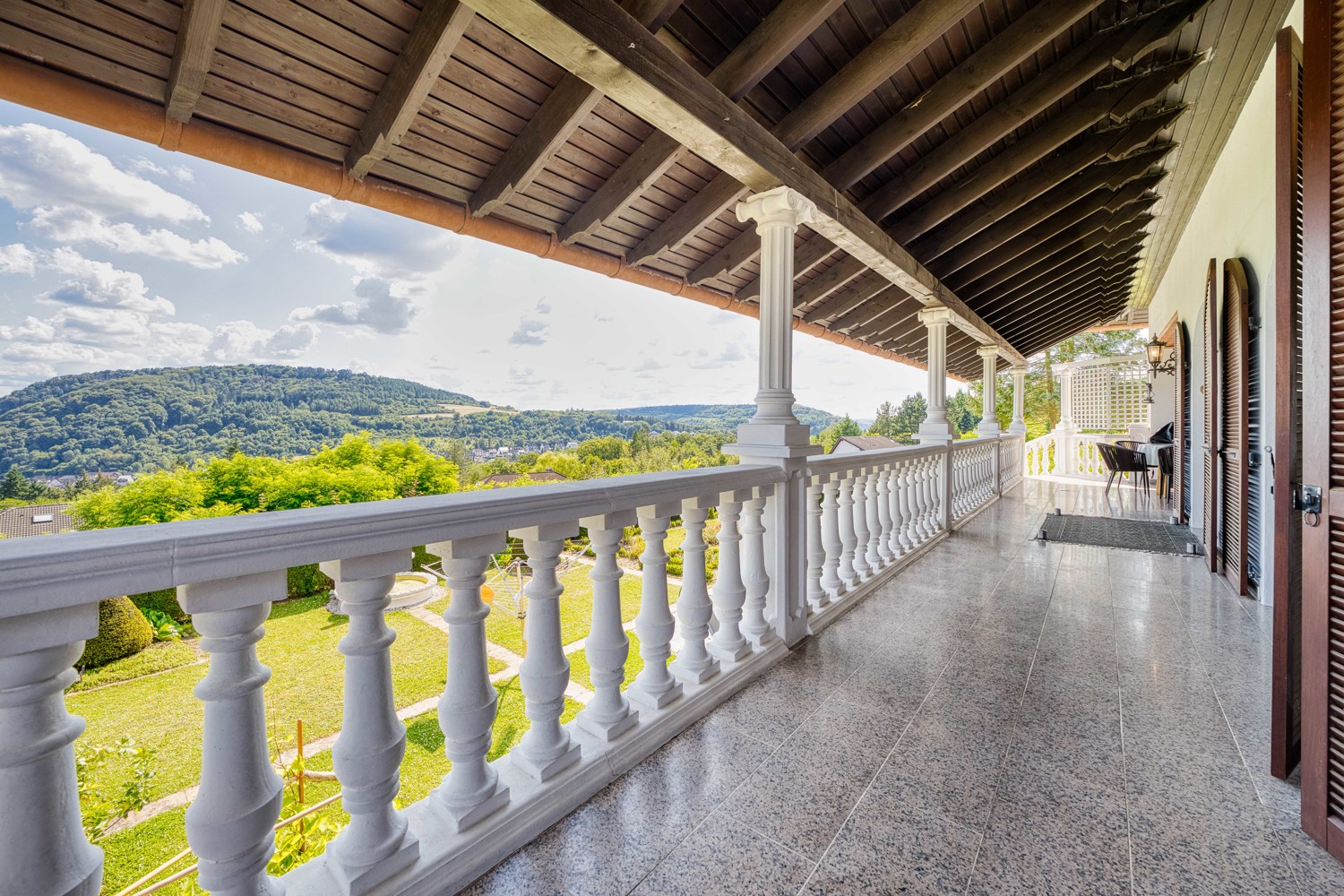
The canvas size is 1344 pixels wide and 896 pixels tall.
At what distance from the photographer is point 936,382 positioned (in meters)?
5.32

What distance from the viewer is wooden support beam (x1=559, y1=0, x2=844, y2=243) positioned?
2.00 meters

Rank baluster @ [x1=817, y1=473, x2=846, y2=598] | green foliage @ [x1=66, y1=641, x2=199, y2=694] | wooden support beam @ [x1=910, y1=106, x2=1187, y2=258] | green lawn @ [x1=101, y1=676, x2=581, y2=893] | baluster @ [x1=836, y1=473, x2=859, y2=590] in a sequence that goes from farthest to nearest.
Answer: green foliage @ [x1=66, y1=641, x2=199, y2=694]
green lawn @ [x1=101, y1=676, x2=581, y2=893]
wooden support beam @ [x1=910, y1=106, x2=1187, y2=258]
baluster @ [x1=836, y1=473, x2=859, y2=590]
baluster @ [x1=817, y1=473, x2=846, y2=598]

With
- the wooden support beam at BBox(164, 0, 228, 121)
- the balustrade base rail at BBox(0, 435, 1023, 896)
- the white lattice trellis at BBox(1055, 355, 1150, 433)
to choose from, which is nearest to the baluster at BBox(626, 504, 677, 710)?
the balustrade base rail at BBox(0, 435, 1023, 896)

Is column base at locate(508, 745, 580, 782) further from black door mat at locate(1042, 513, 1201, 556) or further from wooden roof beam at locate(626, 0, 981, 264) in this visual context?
black door mat at locate(1042, 513, 1201, 556)

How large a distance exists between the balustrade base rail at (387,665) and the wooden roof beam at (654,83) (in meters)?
1.25

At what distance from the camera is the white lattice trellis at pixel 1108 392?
43.7 ft

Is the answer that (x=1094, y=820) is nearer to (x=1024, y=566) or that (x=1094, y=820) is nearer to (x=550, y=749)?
(x=550, y=749)

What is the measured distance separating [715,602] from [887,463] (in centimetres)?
195

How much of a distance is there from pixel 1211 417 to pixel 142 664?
12.3m

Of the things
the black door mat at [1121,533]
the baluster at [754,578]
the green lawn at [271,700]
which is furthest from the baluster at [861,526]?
the green lawn at [271,700]

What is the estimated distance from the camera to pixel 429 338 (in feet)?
139

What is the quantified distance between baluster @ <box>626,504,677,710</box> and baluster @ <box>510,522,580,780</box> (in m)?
0.35

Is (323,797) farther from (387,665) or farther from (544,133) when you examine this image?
(544,133)

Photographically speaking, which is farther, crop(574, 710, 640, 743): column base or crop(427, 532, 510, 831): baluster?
crop(574, 710, 640, 743): column base
